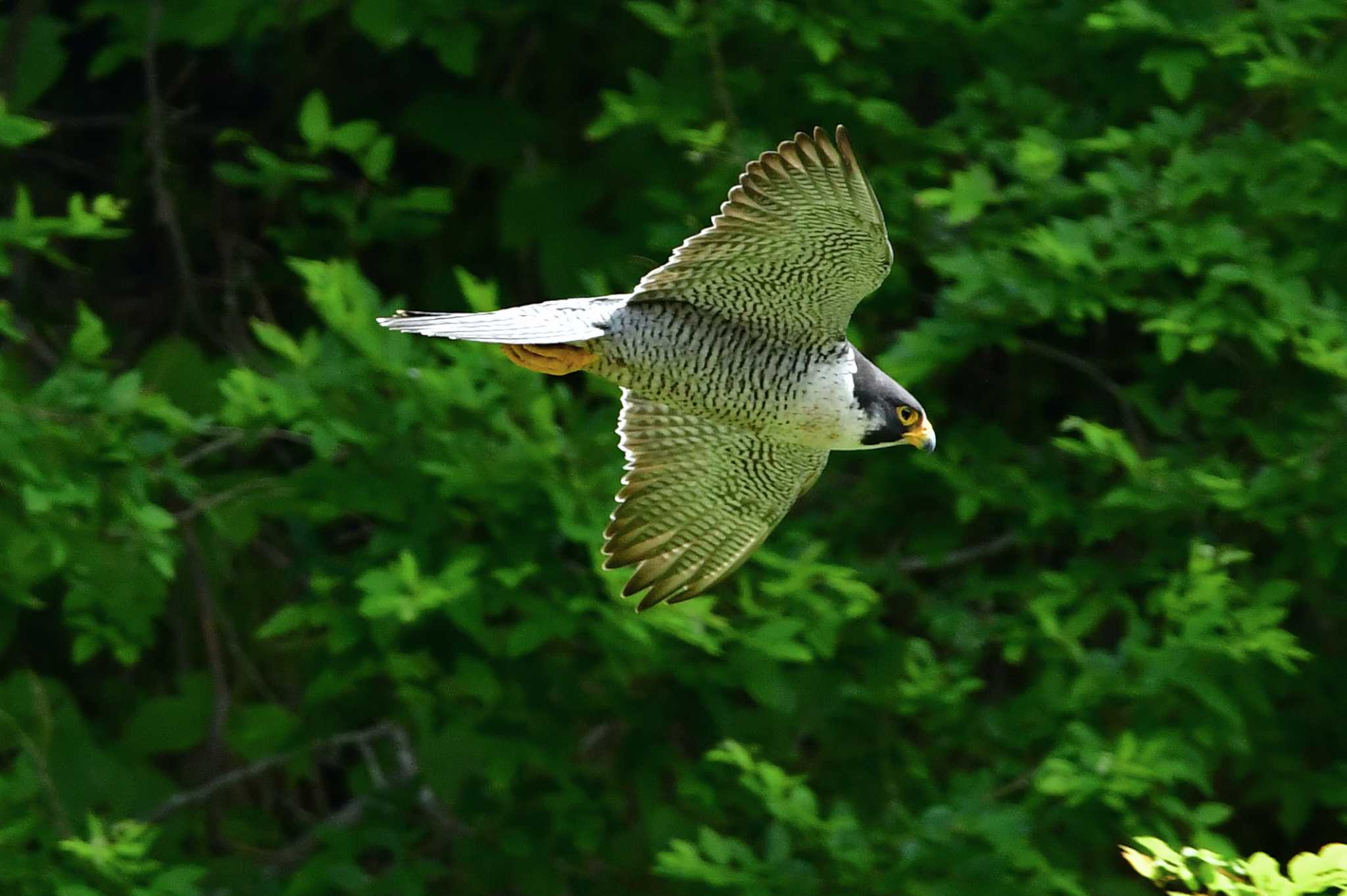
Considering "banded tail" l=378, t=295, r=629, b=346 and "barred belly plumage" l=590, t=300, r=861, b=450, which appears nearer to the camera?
"banded tail" l=378, t=295, r=629, b=346

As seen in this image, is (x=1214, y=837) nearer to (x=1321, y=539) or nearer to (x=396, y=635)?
(x=1321, y=539)

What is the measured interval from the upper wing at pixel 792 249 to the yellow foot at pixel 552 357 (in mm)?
179

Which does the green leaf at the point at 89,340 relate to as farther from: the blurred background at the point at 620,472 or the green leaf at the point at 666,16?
the green leaf at the point at 666,16

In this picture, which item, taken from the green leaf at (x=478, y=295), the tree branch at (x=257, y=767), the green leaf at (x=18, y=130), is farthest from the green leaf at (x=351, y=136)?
the tree branch at (x=257, y=767)

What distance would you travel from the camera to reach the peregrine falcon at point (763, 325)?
339 centimetres

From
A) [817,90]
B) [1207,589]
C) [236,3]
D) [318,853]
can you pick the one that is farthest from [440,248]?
[1207,589]

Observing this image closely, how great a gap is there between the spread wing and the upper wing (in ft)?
2.07

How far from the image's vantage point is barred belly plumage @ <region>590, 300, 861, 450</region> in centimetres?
366

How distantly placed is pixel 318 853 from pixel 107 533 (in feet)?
4.03

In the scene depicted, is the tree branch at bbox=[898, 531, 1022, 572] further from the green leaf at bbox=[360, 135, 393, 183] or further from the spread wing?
the green leaf at bbox=[360, 135, 393, 183]

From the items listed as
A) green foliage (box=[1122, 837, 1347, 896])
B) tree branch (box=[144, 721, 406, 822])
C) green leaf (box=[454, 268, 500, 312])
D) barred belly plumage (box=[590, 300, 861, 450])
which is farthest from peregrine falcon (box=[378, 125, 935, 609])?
tree branch (box=[144, 721, 406, 822])

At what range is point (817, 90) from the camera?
5168mm

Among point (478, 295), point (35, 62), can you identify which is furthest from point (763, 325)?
point (35, 62)

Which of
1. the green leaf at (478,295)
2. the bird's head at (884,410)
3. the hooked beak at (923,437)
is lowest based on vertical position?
the green leaf at (478,295)
